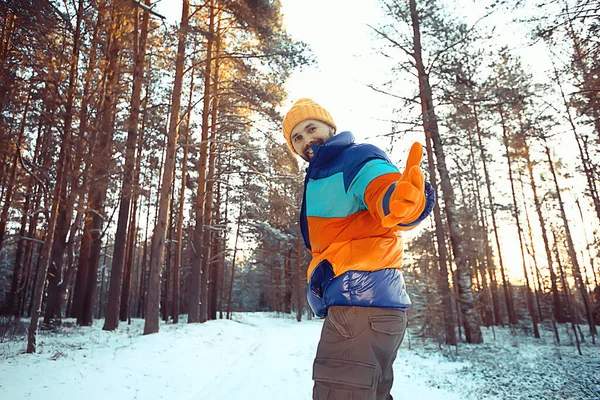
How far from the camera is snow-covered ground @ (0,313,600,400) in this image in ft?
14.9

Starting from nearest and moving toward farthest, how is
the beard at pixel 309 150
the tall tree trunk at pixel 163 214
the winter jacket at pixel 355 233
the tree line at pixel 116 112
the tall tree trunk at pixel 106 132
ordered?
the winter jacket at pixel 355 233
the beard at pixel 309 150
the tree line at pixel 116 112
the tall tree trunk at pixel 106 132
the tall tree trunk at pixel 163 214

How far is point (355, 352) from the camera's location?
1.37m

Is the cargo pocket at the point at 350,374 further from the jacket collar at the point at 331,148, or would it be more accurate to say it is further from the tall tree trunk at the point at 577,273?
the tall tree trunk at the point at 577,273

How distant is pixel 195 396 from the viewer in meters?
Answer: 4.54

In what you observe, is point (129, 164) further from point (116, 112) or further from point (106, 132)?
point (116, 112)

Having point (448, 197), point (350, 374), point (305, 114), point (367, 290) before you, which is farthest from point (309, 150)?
point (448, 197)

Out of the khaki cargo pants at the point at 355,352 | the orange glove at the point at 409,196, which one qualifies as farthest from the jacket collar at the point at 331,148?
the khaki cargo pants at the point at 355,352

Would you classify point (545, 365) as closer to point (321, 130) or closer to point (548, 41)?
point (548, 41)

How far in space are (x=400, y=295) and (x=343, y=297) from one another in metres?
0.27

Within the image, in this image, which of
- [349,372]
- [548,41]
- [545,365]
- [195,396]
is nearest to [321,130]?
[349,372]

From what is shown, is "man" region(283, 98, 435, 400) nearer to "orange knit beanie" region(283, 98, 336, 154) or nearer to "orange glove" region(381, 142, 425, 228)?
"orange glove" region(381, 142, 425, 228)

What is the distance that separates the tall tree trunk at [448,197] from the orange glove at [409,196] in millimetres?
10475

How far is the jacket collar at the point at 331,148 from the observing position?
5.63 feet

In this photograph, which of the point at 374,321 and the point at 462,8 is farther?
the point at 462,8
